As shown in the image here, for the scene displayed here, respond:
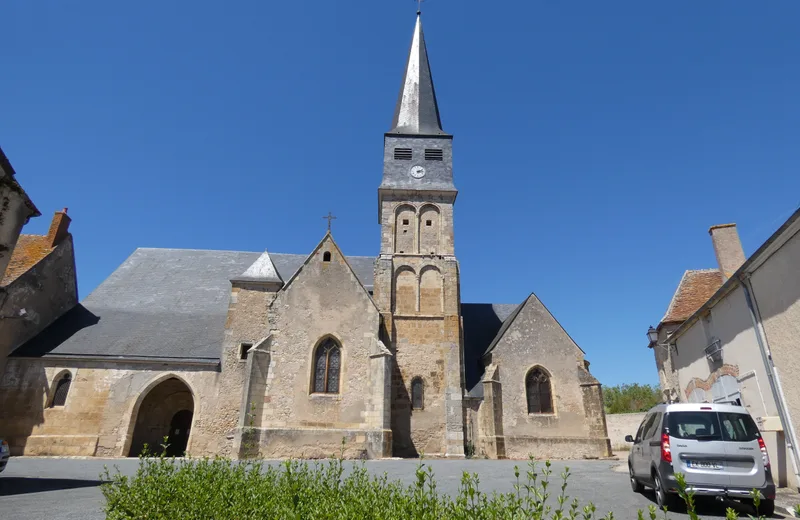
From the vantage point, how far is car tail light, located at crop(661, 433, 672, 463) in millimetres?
6715

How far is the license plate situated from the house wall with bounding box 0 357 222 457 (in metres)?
15.2

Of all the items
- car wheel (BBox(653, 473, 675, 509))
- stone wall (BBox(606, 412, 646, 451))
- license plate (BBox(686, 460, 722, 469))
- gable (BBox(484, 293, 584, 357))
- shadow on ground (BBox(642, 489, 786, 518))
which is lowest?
shadow on ground (BBox(642, 489, 786, 518))

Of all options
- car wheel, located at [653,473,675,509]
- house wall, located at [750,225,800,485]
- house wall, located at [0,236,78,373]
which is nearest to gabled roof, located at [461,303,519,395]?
house wall, located at [750,225,800,485]

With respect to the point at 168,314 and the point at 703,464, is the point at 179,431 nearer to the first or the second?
the point at 168,314

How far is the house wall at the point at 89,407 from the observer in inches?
633

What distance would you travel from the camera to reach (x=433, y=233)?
2200cm

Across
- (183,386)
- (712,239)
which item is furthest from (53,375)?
(712,239)

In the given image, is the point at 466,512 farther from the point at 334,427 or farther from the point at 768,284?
the point at 334,427

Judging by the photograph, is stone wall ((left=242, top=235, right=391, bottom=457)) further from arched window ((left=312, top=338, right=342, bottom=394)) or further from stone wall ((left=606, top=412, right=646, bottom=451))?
stone wall ((left=606, top=412, right=646, bottom=451))

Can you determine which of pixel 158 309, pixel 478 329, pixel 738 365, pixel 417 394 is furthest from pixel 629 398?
pixel 158 309

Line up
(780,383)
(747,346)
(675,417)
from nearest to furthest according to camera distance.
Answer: (675,417) < (780,383) < (747,346)

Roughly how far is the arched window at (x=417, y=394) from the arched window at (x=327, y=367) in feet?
11.1

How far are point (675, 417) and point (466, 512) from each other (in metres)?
5.40

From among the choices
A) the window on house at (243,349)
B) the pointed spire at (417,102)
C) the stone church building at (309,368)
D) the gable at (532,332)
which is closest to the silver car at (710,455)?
the stone church building at (309,368)
